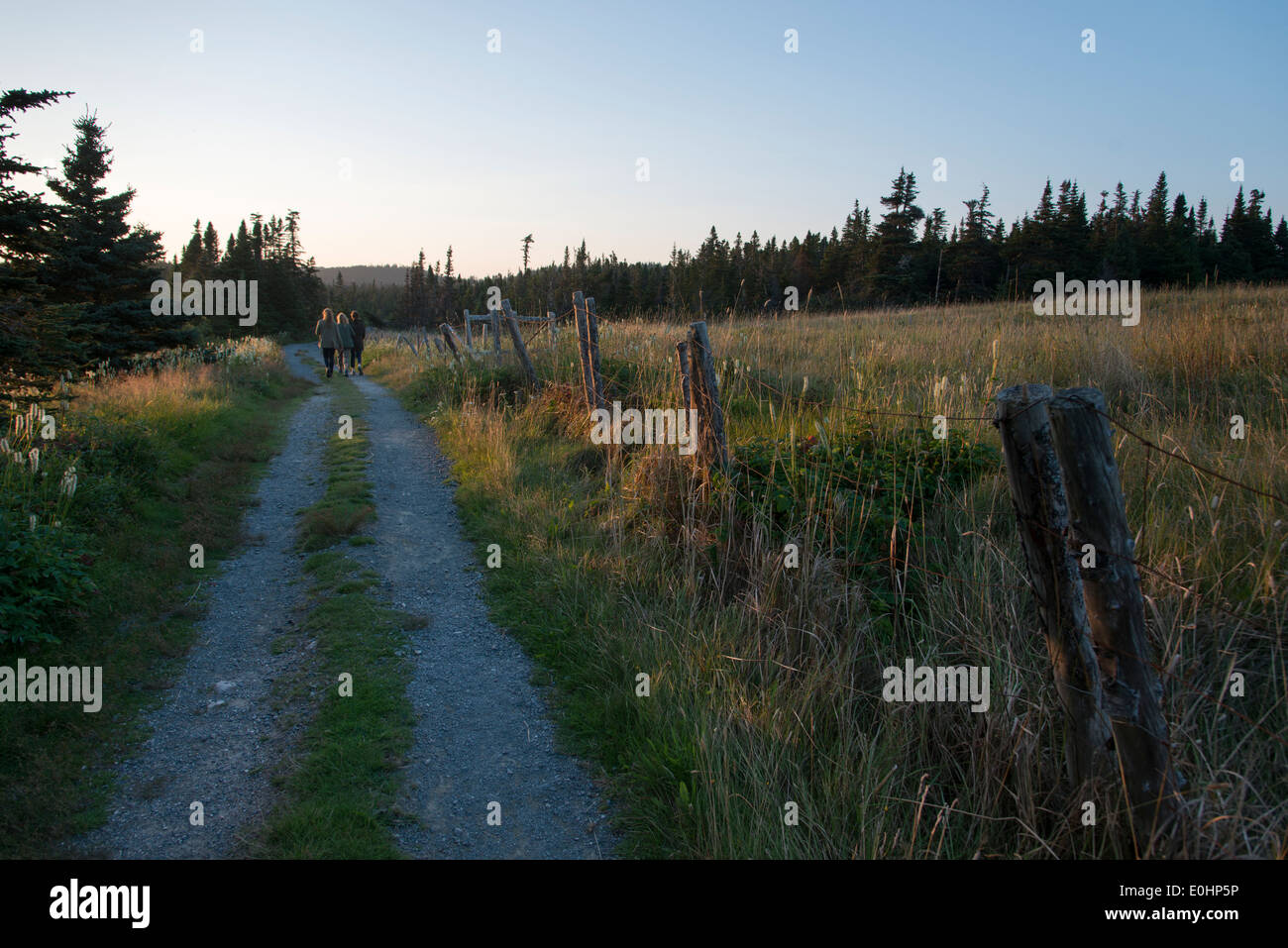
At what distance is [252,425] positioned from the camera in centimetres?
1283

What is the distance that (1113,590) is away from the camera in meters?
2.30

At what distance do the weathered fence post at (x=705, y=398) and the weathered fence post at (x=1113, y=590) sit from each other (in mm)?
3436

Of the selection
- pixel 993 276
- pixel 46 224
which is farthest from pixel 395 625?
pixel 993 276

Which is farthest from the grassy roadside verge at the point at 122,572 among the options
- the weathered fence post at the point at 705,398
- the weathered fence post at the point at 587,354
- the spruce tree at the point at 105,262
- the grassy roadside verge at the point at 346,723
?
the spruce tree at the point at 105,262

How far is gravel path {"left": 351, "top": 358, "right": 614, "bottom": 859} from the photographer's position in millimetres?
3167

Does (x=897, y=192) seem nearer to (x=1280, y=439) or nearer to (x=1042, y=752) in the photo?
(x=1280, y=439)

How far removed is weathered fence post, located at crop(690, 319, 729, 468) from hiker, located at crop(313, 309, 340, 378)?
18.0m

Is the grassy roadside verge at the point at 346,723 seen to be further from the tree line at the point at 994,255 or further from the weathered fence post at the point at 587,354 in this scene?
the tree line at the point at 994,255

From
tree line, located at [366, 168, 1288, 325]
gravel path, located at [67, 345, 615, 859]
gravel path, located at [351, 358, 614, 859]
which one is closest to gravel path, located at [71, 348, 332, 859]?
gravel path, located at [67, 345, 615, 859]

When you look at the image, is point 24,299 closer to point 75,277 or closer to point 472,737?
point 472,737

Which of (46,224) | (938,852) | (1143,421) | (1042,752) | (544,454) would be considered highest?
(46,224)

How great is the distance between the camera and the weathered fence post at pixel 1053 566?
8.04 ft

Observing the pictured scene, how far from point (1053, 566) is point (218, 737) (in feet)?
13.9

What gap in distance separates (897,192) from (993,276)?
837 centimetres
